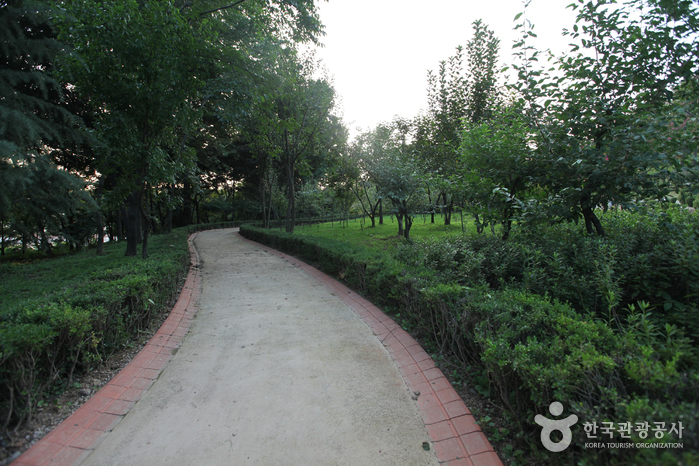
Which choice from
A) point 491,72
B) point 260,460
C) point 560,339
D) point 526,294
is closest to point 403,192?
point 491,72

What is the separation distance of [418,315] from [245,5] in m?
9.00

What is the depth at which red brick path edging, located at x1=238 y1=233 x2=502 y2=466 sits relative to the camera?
213 centimetres

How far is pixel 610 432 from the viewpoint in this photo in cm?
155

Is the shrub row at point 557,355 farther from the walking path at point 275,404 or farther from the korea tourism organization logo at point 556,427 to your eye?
the walking path at point 275,404

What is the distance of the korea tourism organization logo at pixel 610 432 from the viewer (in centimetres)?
135

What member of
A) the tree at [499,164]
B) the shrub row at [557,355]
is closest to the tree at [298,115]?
the tree at [499,164]

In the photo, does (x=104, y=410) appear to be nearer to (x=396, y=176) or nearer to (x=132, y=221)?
(x=132, y=221)

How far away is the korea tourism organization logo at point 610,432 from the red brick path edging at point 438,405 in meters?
0.39

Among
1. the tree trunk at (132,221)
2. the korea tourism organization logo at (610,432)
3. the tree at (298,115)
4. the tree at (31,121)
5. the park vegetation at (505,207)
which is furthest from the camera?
the tree at (298,115)

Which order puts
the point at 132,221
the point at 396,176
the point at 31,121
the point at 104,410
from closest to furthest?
1. the point at 104,410
2. the point at 31,121
3. the point at 132,221
4. the point at 396,176

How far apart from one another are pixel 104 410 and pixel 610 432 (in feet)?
11.3

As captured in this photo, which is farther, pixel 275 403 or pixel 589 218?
pixel 589 218

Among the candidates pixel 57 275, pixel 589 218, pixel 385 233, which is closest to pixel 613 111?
pixel 589 218

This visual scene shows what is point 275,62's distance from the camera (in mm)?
9477
